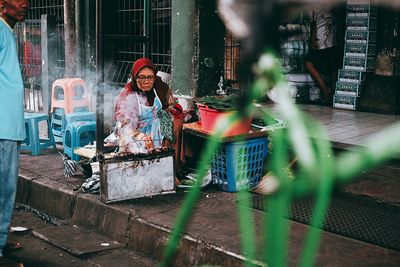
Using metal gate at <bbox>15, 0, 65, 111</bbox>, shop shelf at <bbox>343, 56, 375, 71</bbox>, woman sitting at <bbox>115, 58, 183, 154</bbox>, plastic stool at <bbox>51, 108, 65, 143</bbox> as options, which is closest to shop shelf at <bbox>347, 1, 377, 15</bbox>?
shop shelf at <bbox>343, 56, 375, 71</bbox>

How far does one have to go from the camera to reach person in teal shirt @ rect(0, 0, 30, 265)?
4.68 meters

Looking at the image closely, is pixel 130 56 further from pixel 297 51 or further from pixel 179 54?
pixel 297 51

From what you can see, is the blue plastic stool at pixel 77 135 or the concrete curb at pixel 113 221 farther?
the blue plastic stool at pixel 77 135

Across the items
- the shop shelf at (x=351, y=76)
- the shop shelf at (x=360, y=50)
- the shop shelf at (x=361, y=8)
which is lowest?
the shop shelf at (x=351, y=76)

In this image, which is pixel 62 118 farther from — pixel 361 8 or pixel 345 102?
pixel 361 8

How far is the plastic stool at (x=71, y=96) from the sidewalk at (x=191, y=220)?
1.65m

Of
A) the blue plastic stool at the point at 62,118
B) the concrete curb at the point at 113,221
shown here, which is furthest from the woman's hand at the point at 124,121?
the blue plastic stool at the point at 62,118

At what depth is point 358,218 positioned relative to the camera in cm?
527

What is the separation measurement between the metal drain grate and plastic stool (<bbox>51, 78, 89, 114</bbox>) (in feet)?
13.3

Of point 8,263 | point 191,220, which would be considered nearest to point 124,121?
point 191,220

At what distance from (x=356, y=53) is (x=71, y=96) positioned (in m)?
5.08

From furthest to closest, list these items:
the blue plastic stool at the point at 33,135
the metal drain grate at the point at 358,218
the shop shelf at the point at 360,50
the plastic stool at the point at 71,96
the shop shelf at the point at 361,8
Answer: the shop shelf at the point at 360,50, the shop shelf at the point at 361,8, the plastic stool at the point at 71,96, the blue plastic stool at the point at 33,135, the metal drain grate at the point at 358,218

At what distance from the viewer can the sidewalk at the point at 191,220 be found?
173 inches

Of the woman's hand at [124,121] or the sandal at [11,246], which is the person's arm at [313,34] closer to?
the woman's hand at [124,121]
